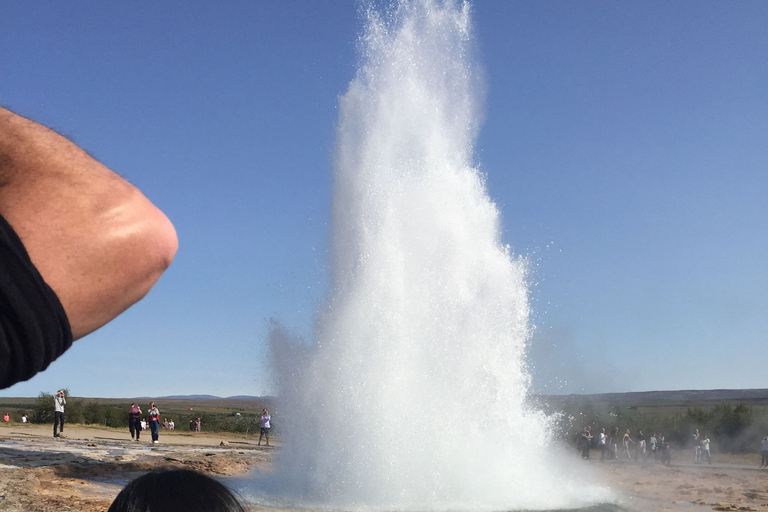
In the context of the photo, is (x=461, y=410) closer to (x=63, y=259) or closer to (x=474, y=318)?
(x=474, y=318)

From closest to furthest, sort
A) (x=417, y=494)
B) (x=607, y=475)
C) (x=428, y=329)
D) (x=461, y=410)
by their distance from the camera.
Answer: (x=417, y=494), (x=461, y=410), (x=428, y=329), (x=607, y=475)

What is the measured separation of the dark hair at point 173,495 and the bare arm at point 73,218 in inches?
17.5

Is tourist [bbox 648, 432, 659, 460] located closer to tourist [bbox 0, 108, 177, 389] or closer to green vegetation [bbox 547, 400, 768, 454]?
green vegetation [bbox 547, 400, 768, 454]

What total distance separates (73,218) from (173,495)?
0.59m

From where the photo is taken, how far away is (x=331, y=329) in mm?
14898

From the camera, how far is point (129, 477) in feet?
46.8

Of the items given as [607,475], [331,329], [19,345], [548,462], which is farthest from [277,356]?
[19,345]

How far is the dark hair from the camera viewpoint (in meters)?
1.19

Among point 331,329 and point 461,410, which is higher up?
point 331,329

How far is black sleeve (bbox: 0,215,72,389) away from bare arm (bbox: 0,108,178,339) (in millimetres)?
18

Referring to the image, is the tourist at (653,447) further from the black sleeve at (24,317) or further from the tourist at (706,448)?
the black sleeve at (24,317)

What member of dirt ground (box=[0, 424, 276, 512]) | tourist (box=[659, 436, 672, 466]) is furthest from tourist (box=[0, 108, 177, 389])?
tourist (box=[659, 436, 672, 466])

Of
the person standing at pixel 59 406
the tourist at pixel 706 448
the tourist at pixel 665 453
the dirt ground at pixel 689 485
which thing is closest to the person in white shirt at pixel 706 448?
the tourist at pixel 706 448

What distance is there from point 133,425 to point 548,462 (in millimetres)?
15689
